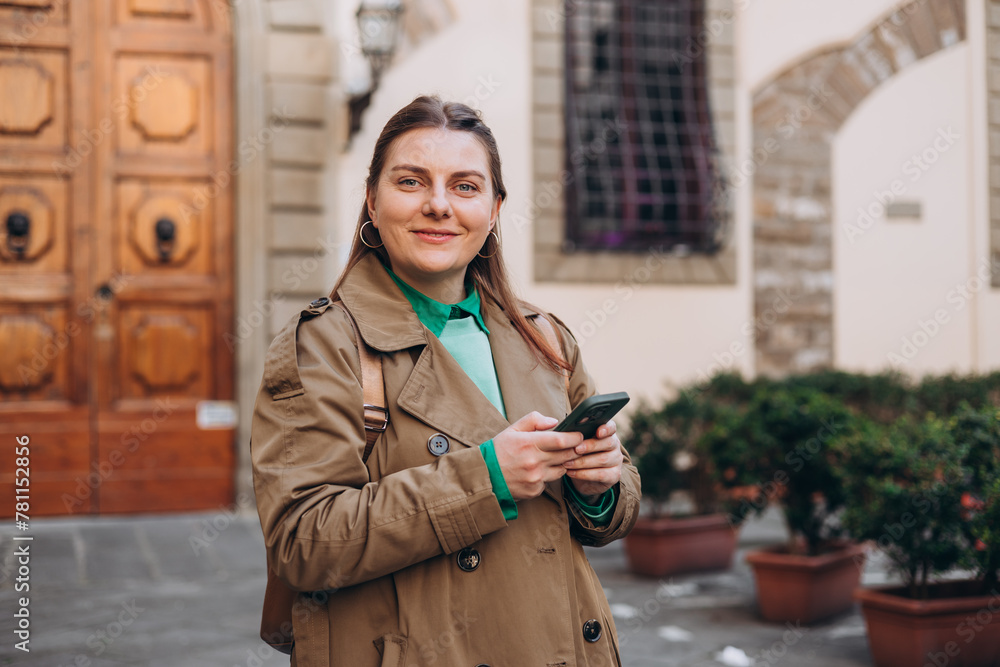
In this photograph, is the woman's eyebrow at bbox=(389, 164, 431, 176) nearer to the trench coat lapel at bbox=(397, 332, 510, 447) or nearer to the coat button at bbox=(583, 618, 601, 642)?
the trench coat lapel at bbox=(397, 332, 510, 447)

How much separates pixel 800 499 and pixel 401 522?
3.52 m

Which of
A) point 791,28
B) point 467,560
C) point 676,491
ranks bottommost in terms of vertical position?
point 676,491

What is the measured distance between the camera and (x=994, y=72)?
897 cm

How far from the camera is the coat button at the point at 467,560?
1604 millimetres

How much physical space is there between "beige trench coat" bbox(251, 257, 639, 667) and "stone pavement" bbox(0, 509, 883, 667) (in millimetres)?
2437

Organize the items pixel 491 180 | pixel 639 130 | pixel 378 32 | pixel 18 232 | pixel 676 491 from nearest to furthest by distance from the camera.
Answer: pixel 491 180 → pixel 676 491 → pixel 18 232 → pixel 378 32 → pixel 639 130

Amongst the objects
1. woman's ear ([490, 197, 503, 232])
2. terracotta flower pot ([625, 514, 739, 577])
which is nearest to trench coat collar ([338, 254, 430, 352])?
woman's ear ([490, 197, 503, 232])

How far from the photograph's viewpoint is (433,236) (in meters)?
1.78

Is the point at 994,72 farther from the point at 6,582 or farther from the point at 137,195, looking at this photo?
the point at 6,582

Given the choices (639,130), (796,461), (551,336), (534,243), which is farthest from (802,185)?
(551,336)

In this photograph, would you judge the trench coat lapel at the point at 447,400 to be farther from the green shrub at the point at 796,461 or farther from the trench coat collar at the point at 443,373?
the green shrub at the point at 796,461

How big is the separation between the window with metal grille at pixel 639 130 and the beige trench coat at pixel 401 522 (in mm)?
6165

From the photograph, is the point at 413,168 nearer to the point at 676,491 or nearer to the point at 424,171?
the point at 424,171

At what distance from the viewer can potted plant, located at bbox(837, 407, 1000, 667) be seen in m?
3.60
